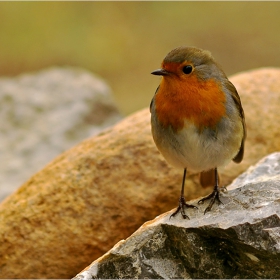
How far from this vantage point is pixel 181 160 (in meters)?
4.50

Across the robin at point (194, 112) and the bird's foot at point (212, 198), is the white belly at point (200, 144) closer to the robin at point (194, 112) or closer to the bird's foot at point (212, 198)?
the robin at point (194, 112)

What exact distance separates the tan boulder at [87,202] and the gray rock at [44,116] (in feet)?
5.34

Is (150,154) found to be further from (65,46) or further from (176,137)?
(65,46)

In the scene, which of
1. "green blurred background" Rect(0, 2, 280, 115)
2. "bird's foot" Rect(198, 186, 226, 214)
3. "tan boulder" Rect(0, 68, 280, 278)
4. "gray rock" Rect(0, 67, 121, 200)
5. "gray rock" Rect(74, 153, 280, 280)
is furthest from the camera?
"green blurred background" Rect(0, 2, 280, 115)

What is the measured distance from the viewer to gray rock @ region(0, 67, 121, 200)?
739 cm

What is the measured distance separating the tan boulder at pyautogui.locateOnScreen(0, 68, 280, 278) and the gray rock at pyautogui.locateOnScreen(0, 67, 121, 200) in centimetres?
163

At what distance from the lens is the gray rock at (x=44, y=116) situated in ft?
24.3

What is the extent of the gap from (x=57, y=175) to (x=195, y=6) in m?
7.93

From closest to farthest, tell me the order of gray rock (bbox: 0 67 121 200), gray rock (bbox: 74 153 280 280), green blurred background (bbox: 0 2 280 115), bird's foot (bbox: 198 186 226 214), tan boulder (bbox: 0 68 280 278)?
gray rock (bbox: 74 153 280 280)
bird's foot (bbox: 198 186 226 214)
tan boulder (bbox: 0 68 280 278)
gray rock (bbox: 0 67 121 200)
green blurred background (bbox: 0 2 280 115)

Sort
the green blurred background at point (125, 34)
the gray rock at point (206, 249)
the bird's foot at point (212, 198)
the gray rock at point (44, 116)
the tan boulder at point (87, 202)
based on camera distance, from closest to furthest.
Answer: the gray rock at point (206, 249) → the bird's foot at point (212, 198) → the tan boulder at point (87, 202) → the gray rock at point (44, 116) → the green blurred background at point (125, 34)

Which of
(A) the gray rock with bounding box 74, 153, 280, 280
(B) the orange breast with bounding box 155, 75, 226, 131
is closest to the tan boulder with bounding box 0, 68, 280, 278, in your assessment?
(B) the orange breast with bounding box 155, 75, 226, 131

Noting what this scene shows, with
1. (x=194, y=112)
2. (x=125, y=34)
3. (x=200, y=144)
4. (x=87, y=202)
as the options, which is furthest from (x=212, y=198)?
(x=125, y=34)

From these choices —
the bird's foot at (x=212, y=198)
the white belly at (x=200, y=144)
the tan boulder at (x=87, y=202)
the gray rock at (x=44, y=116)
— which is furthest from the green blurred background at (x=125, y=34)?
the bird's foot at (x=212, y=198)

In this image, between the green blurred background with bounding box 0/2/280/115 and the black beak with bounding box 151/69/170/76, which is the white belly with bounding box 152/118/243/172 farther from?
the green blurred background with bounding box 0/2/280/115
